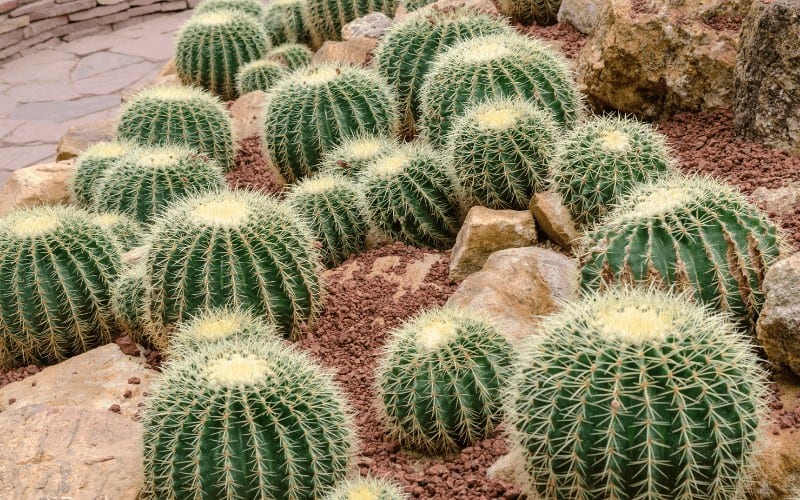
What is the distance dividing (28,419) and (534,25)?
4.15 meters

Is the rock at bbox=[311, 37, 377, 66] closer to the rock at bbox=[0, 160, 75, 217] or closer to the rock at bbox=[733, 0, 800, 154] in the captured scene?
the rock at bbox=[0, 160, 75, 217]

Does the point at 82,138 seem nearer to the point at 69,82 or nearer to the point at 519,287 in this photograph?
the point at 69,82

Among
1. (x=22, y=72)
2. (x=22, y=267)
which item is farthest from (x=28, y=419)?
(x=22, y=72)

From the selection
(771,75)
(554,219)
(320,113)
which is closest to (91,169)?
(320,113)

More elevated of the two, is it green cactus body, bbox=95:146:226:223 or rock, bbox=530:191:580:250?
rock, bbox=530:191:580:250

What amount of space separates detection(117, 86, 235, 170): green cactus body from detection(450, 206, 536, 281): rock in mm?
2442

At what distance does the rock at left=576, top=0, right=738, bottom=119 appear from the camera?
17.1ft

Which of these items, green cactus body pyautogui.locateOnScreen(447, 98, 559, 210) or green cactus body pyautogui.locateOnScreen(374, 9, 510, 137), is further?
green cactus body pyautogui.locateOnScreen(374, 9, 510, 137)

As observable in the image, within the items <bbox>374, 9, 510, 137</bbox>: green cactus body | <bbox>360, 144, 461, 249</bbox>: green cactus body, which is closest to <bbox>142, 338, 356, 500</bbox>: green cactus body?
<bbox>360, 144, 461, 249</bbox>: green cactus body

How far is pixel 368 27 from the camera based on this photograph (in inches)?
299

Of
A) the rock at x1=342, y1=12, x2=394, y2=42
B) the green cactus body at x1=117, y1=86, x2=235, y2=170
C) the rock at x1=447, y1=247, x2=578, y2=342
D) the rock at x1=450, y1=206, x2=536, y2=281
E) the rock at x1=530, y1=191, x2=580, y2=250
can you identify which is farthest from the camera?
the rock at x1=342, y1=12, x2=394, y2=42

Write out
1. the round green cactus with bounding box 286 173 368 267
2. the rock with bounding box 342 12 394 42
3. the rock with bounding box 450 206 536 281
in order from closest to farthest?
Result: the rock with bounding box 450 206 536 281 → the round green cactus with bounding box 286 173 368 267 → the rock with bounding box 342 12 394 42

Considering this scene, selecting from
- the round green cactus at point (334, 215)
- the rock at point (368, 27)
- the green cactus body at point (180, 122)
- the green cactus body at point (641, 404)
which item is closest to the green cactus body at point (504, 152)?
the round green cactus at point (334, 215)

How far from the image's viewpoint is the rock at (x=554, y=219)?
448 cm
